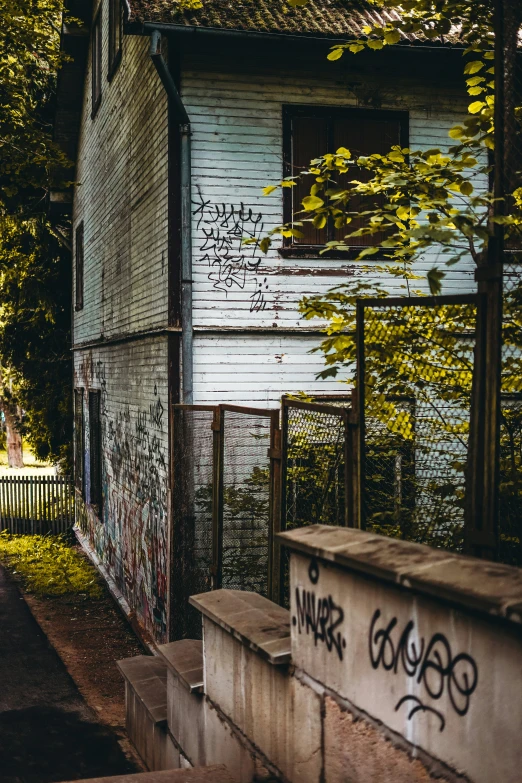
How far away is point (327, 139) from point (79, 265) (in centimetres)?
897

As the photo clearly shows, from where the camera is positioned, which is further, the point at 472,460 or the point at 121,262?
the point at 121,262

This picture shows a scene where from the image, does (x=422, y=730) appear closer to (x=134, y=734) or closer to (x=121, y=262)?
(x=134, y=734)

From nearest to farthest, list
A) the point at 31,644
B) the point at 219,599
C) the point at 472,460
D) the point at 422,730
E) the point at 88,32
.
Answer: the point at 422,730
the point at 472,460
the point at 219,599
the point at 31,644
the point at 88,32

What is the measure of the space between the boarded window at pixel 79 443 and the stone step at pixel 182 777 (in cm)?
1339

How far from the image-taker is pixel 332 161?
593 centimetres

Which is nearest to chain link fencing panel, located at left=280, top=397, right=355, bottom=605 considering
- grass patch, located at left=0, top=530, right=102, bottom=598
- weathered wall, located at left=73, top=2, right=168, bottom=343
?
weathered wall, located at left=73, top=2, right=168, bottom=343

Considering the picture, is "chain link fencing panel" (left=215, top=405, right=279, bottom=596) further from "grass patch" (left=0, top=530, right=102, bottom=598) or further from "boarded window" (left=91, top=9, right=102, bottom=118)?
"boarded window" (left=91, top=9, right=102, bottom=118)

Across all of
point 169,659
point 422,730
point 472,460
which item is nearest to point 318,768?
point 422,730

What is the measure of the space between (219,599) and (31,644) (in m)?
7.02

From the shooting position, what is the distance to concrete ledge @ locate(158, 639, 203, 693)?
5.16 metres

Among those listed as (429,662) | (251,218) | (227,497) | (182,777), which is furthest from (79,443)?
(429,662)

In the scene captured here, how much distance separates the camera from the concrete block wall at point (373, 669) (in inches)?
99.7

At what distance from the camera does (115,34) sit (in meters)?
13.0

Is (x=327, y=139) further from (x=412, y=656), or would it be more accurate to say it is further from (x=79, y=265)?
(x=79, y=265)
